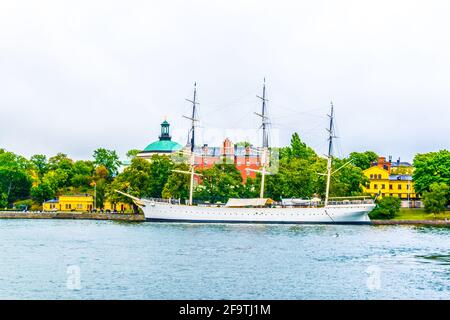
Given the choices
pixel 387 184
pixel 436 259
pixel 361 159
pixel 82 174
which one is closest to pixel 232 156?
pixel 361 159

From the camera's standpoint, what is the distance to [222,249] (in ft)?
175

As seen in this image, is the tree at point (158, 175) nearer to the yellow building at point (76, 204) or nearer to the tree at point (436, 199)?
the yellow building at point (76, 204)

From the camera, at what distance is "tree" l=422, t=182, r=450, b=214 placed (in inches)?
3952

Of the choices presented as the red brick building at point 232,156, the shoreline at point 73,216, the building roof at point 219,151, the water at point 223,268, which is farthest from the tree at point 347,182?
the water at point 223,268

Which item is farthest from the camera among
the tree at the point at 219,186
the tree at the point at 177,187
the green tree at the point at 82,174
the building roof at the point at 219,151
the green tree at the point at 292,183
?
the green tree at the point at 82,174

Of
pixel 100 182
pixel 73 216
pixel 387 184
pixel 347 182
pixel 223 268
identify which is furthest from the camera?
pixel 100 182

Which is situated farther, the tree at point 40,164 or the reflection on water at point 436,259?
the tree at point 40,164

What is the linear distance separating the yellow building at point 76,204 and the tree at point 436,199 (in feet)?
177

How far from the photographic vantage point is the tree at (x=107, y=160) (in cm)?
15225

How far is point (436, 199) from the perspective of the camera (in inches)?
3976

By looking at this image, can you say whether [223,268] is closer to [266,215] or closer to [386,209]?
[266,215]

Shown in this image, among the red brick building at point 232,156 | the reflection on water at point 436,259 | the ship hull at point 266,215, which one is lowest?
the reflection on water at point 436,259

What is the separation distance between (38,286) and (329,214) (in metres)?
74.0

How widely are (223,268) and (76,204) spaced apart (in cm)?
9552
